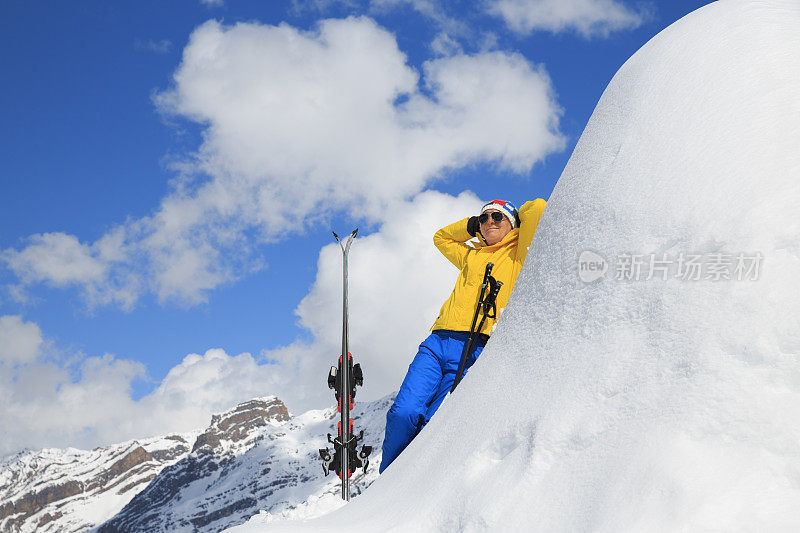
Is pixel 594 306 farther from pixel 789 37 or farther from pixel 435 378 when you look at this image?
pixel 435 378

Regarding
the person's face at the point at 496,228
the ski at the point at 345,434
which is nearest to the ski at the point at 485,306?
the person's face at the point at 496,228

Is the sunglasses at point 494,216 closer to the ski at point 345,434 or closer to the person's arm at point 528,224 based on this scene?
the person's arm at point 528,224

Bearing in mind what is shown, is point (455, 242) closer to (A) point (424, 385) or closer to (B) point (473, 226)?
(B) point (473, 226)

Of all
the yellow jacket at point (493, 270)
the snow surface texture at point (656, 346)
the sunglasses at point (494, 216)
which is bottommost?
the snow surface texture at point (656, 346)

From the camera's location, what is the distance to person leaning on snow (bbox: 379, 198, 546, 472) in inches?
181

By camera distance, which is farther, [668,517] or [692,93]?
[692,93]

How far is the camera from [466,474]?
91.5 inches

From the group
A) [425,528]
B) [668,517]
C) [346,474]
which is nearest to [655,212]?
[668,517]

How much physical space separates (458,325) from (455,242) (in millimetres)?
1140

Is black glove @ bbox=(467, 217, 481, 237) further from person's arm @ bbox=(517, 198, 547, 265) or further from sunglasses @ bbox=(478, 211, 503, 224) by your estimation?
person's arm @ bbox=(517, 198, 547, 265)

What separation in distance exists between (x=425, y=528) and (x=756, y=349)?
1.34 meters

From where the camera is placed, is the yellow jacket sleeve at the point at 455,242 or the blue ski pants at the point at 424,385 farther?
the yellow jacket sleeve at the point at 455,242

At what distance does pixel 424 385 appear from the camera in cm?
470

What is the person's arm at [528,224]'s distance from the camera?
449cm
